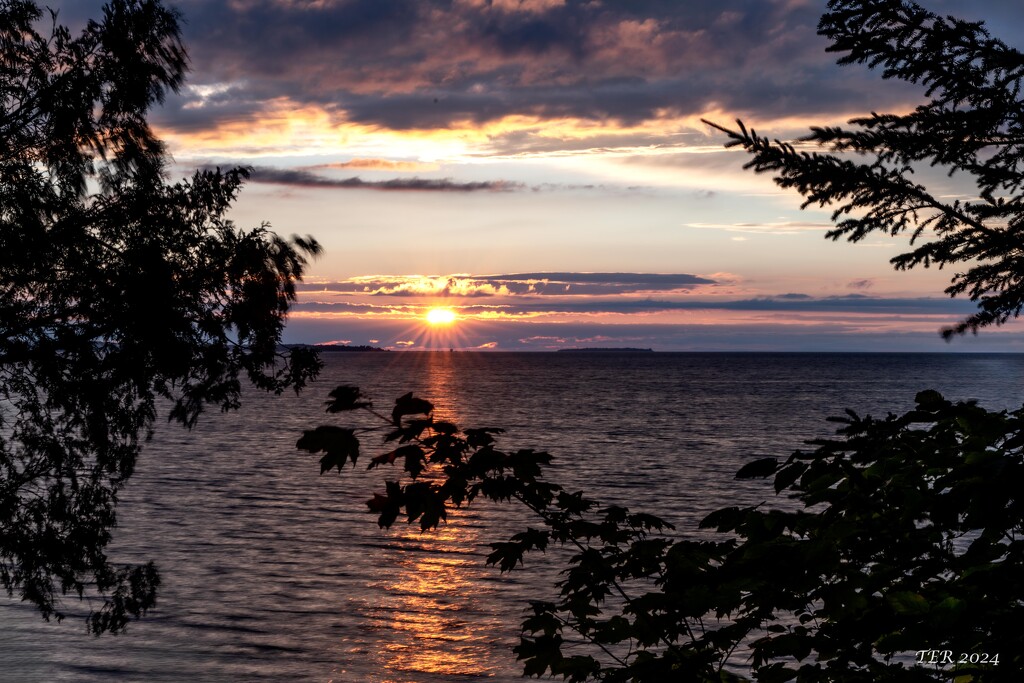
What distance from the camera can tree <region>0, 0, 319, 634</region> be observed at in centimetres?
1617

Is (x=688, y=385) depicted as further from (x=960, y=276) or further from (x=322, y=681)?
(x=960, y=276)

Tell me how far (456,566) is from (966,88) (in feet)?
72.6

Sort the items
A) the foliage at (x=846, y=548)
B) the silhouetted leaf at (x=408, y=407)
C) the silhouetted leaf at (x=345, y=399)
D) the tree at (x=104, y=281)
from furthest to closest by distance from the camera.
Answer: the tree at (x=104, y=281)
the silhouetted leaf at (x=408, y=407)
the silhouetted leaf at (x=345, y=399)
the foliage at (x=846, y=548)

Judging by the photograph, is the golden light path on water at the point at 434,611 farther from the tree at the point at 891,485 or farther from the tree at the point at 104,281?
the tree at the point at 891,485

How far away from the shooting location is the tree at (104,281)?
16.2m

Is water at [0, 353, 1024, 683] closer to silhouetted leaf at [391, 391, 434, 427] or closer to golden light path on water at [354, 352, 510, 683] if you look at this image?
golden light path on water at [354, 352, 510, 683]

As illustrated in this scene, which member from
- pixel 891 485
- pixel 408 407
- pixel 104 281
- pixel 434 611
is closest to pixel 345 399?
pixel 408 407

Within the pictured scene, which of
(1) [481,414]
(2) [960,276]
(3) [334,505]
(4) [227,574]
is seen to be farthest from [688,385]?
(2) [960,276]

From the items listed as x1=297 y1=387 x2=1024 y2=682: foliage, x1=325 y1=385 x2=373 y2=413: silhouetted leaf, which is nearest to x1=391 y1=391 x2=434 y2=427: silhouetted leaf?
x1=297 y1=387 x2=1024 y2=682: foliage

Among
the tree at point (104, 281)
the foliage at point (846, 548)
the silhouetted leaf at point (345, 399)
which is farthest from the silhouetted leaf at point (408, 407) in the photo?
the tree at point (104, 281)

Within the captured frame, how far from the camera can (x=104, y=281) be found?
16234 millimetres

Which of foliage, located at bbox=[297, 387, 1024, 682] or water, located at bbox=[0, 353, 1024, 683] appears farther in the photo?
water, located at bbox=[0, 353, 1024, 683]

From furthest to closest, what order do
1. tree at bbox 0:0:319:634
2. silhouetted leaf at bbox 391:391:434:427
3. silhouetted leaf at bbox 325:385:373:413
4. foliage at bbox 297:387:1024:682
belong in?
tree at bbox 0:0:319:634 < silhouetted leaf at bbox 391:391:434:427 < silhouetted leaf at bbox 325:385:373:413 < foliage at bbox 297:387:1024:682

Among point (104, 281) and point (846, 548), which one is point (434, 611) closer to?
point (104, 281)
